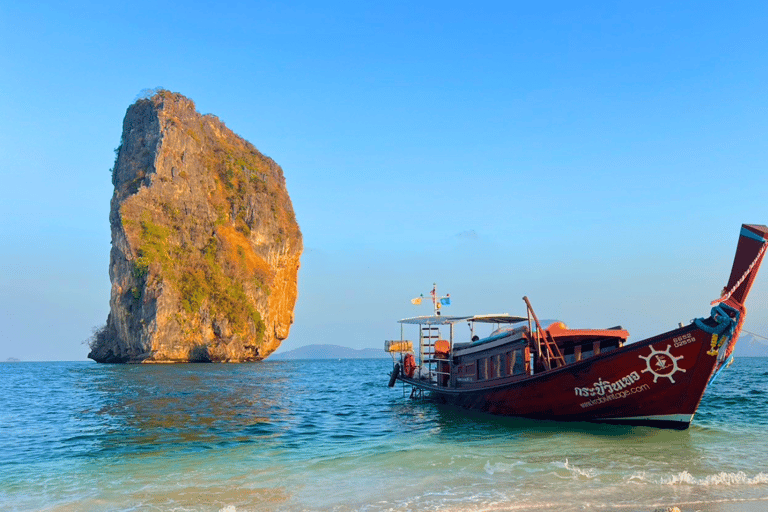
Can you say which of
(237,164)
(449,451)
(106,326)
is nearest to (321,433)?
(449,451)

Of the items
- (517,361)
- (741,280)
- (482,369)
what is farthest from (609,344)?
(741,280)

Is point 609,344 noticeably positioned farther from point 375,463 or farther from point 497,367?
point 375,463

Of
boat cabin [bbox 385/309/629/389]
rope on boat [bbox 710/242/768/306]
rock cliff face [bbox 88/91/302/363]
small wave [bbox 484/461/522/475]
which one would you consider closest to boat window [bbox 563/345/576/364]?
boat cabin [bbox 385/309/629/389]

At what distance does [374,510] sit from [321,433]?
831 cm

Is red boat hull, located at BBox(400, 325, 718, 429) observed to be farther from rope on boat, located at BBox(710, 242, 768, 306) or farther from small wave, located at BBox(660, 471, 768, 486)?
small wave, located at BBox(660, 471, 768, 486)

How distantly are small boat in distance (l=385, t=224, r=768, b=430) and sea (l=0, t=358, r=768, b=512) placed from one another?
52 cm

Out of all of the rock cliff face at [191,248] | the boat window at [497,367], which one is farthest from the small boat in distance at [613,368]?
the rock cliff face at [191,248]

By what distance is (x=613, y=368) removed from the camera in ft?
44.9

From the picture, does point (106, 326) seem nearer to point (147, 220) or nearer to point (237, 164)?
point (147, 220)

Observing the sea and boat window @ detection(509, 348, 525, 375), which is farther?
boat window @ detection(509, 348, 525, 375)

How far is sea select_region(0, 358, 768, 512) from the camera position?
29.6 feet

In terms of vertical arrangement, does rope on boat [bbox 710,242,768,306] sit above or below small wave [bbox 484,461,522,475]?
above

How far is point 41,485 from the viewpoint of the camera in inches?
422

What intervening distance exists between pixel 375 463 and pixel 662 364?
7.08m
